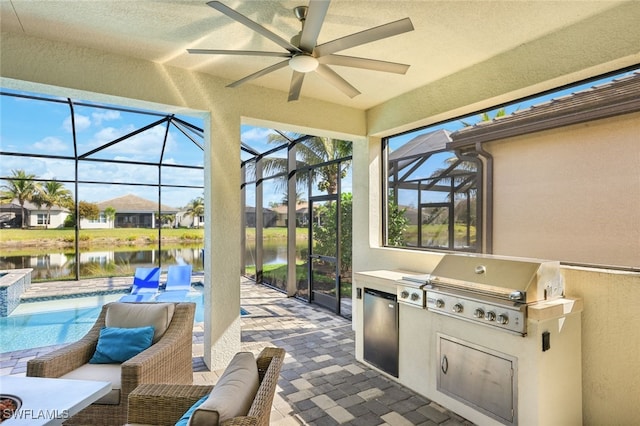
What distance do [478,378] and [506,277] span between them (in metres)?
0.84

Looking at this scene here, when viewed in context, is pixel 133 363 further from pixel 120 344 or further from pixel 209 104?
pixel 209 104

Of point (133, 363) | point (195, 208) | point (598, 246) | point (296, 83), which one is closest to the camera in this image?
point (133, 363)

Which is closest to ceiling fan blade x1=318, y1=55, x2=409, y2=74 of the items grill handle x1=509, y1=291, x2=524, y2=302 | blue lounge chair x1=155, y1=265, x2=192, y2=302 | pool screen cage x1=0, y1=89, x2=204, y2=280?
grill handle x1=509, y1=291, x2=524, y2=302

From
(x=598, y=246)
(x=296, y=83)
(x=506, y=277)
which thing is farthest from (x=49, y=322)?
(x=598, y=246)

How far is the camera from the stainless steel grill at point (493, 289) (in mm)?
2406

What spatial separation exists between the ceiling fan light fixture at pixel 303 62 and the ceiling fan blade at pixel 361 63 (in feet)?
0.23

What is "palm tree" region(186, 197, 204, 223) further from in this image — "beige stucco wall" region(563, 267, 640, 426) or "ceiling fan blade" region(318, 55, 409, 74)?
"beige stucco wall" region(563, 267, 640, 426)

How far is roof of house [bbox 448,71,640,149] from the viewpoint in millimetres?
2643

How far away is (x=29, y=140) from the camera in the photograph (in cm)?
784

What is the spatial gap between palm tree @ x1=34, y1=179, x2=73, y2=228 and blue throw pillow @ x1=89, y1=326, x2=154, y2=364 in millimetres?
7108

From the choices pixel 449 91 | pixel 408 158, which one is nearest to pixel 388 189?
pixel 408 158

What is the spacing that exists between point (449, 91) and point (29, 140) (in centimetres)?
929

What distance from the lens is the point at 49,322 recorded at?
5.80 metres

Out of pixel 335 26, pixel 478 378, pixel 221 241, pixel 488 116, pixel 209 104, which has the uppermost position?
pixel 335 26
